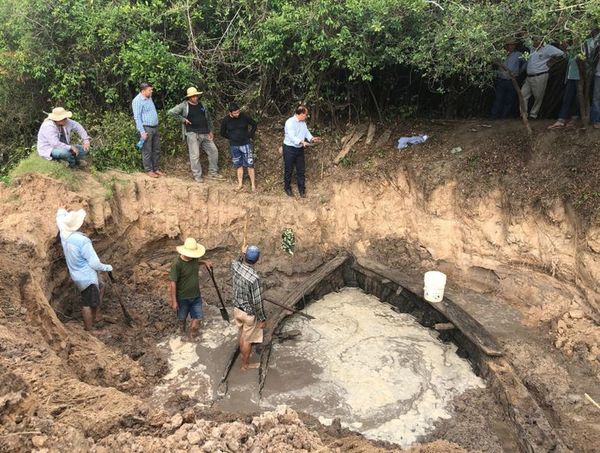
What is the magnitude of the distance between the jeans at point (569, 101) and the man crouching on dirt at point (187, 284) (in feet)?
21.8

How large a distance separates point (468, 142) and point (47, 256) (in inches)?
290

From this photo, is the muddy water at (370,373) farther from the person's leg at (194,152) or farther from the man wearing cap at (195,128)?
the man wearing cap at (195,128)

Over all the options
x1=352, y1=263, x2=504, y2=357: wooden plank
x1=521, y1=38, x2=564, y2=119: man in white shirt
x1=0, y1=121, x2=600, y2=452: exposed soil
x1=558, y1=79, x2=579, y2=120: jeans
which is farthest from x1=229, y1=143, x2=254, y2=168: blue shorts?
x1=558, y1=79, x2=579, y2=120: jeans

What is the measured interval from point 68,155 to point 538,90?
8.50 meters

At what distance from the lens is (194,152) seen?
30.5ft

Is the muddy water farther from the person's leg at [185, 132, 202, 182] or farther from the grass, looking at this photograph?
the grass

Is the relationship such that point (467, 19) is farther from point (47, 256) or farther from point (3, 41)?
point (3, 41)

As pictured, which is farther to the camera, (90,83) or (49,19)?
(90,83)

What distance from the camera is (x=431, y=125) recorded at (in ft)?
32.9

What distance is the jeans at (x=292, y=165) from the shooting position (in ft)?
30.1

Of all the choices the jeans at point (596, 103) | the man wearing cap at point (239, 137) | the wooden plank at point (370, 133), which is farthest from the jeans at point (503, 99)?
the man wearing cap at point (239, 137)

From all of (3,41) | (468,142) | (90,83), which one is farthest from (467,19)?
(3,41)

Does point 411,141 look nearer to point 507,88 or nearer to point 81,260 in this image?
point 507,88

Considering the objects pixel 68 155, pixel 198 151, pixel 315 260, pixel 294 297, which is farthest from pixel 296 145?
pixel 68 155
